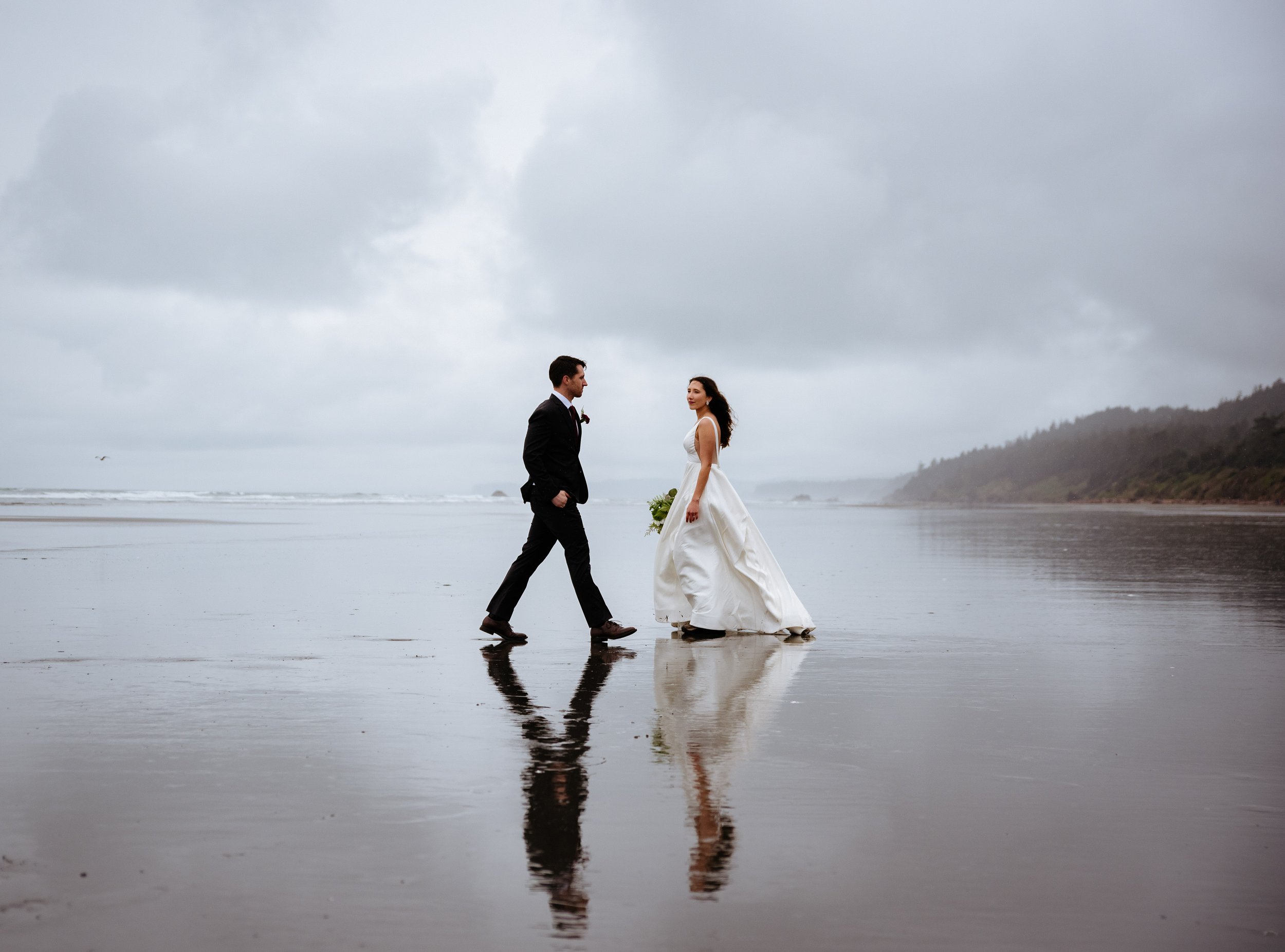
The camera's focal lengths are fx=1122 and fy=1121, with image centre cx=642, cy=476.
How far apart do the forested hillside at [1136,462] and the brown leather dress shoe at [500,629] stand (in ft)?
220

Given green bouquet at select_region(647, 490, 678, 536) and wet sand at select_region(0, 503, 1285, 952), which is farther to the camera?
green bouquet at select_region(647, 490, 678, 536)

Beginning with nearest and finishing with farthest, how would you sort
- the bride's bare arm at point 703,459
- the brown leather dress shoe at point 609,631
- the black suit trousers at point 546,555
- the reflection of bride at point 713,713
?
the reflection of bride at point 713,713 < the brown leather dress shoe at point 609,631 < the black suit trousers at point 546,555 < the bride's bare arm at point 703,459

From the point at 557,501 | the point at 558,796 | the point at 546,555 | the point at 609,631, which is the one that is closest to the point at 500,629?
the point at 546,555

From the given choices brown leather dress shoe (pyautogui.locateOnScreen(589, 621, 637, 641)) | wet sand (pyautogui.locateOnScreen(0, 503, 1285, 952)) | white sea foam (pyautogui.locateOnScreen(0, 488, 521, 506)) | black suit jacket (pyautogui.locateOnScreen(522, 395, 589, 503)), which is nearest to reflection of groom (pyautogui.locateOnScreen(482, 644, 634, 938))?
wet sand (pyautogui.locateOnScreen(0, 503, 1285, 952))

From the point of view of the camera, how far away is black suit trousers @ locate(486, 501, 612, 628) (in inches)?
359

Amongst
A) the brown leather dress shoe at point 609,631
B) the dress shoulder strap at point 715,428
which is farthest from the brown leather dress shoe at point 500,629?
the dress shoulder strap at point 715,428

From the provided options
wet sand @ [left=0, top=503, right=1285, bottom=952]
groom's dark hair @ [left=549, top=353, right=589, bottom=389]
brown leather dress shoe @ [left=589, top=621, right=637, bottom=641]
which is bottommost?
wet sand @ [left=0, top=503, right=1285, bottom=952]

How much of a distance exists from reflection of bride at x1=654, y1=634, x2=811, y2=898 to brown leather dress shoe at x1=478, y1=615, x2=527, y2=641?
116cm

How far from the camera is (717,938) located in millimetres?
3041

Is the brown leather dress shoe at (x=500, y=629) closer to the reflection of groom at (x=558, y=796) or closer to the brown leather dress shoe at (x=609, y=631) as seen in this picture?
the brown leather dress shoe at (x=609, y=631)

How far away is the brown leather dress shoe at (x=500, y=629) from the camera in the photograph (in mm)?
9086

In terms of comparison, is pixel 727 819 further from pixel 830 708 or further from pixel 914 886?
pixel 830 708

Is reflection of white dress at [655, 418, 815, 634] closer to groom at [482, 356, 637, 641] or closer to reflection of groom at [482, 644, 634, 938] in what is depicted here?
groom at [482, 356, 637, 641]

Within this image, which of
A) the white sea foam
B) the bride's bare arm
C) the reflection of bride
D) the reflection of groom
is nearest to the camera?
the reflection of groom
